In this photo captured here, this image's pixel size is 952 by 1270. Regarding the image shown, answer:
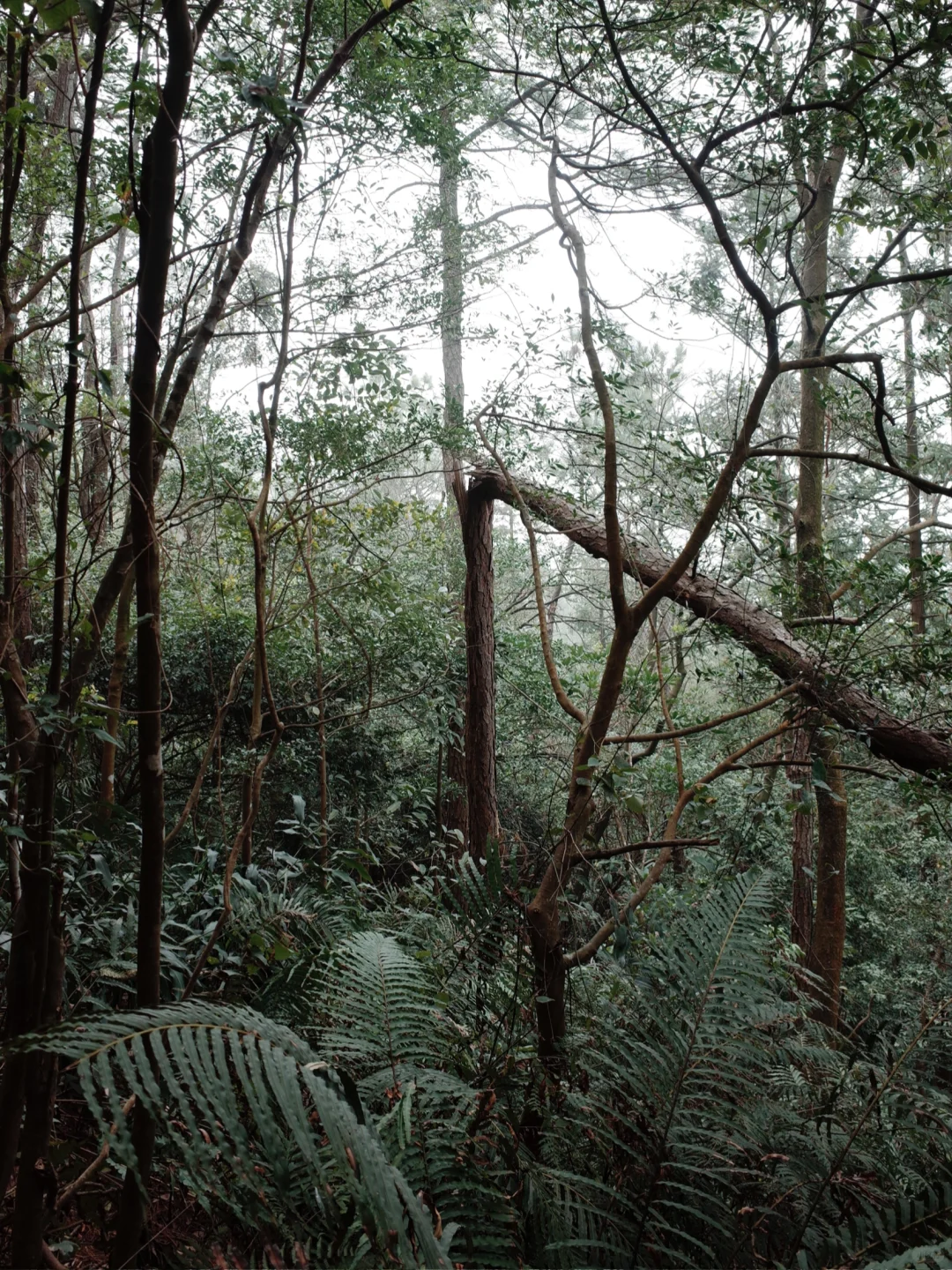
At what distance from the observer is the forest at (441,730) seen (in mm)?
1359

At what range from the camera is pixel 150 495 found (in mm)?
1309

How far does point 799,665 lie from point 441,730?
3.66 meters

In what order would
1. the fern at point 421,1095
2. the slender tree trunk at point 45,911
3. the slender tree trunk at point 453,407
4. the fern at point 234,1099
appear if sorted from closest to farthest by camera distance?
the fern at point 234,1099 → the slender tree trunk at point 45,911 → the fern at point 421,1095 → the slender tree trunk at point 453,407

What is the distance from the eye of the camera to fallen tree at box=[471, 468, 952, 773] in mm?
3371

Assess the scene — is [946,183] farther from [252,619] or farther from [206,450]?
[252,619]

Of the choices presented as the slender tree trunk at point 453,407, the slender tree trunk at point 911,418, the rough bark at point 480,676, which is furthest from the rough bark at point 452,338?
the slender tree trunk at point 911,418

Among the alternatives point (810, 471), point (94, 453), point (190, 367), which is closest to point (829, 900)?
point (810, 471)

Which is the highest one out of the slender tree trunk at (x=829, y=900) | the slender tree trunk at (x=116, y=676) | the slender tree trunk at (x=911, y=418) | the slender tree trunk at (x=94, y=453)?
the slender tree trunk at (x=911, y=418)

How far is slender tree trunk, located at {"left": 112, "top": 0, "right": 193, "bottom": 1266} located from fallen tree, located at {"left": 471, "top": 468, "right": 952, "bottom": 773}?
2539mm

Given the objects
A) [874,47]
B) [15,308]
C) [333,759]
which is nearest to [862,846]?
[333,759]

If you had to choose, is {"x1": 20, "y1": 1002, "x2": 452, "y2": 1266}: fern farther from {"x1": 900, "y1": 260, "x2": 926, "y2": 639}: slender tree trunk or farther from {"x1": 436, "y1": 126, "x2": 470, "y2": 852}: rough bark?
{"x1": 900, "y1": 260, "x2": 926, "y2": 639}: slender tree trunk

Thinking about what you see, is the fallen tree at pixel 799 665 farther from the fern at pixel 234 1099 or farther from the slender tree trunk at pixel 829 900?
the fern at pixel 234 1099

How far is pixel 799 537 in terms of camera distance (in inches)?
241

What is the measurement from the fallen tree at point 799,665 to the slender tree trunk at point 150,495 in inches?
99.9
